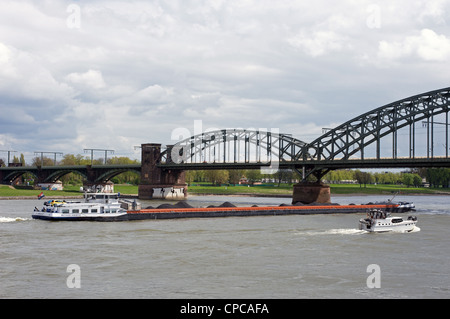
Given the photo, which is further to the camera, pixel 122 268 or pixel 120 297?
pixel 122 268

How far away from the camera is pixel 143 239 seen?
42.4m

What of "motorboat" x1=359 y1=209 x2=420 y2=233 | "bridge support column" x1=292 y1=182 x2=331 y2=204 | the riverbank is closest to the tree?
the riverbank

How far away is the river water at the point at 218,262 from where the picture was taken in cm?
2473

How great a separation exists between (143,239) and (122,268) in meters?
13.0

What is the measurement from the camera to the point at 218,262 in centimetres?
A: 3181

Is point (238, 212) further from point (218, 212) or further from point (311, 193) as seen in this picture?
point (311, 193)

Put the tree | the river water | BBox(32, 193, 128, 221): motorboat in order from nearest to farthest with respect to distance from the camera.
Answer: the river water → BBox(32, 193, 128, 221): motorboat → the tree

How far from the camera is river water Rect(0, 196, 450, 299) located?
24.7 metres

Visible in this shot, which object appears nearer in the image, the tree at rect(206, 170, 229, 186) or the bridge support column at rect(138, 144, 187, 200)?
the bridge support column at rect(138, 144, 187, 200)

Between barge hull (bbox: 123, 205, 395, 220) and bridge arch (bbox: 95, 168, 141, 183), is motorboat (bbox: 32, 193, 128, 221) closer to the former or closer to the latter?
barge hull (bbox: 123, 205, 395, 220)

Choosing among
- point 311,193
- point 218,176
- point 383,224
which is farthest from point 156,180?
point 383,224

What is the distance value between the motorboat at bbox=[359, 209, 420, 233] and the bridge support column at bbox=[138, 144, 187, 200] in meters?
85.8
